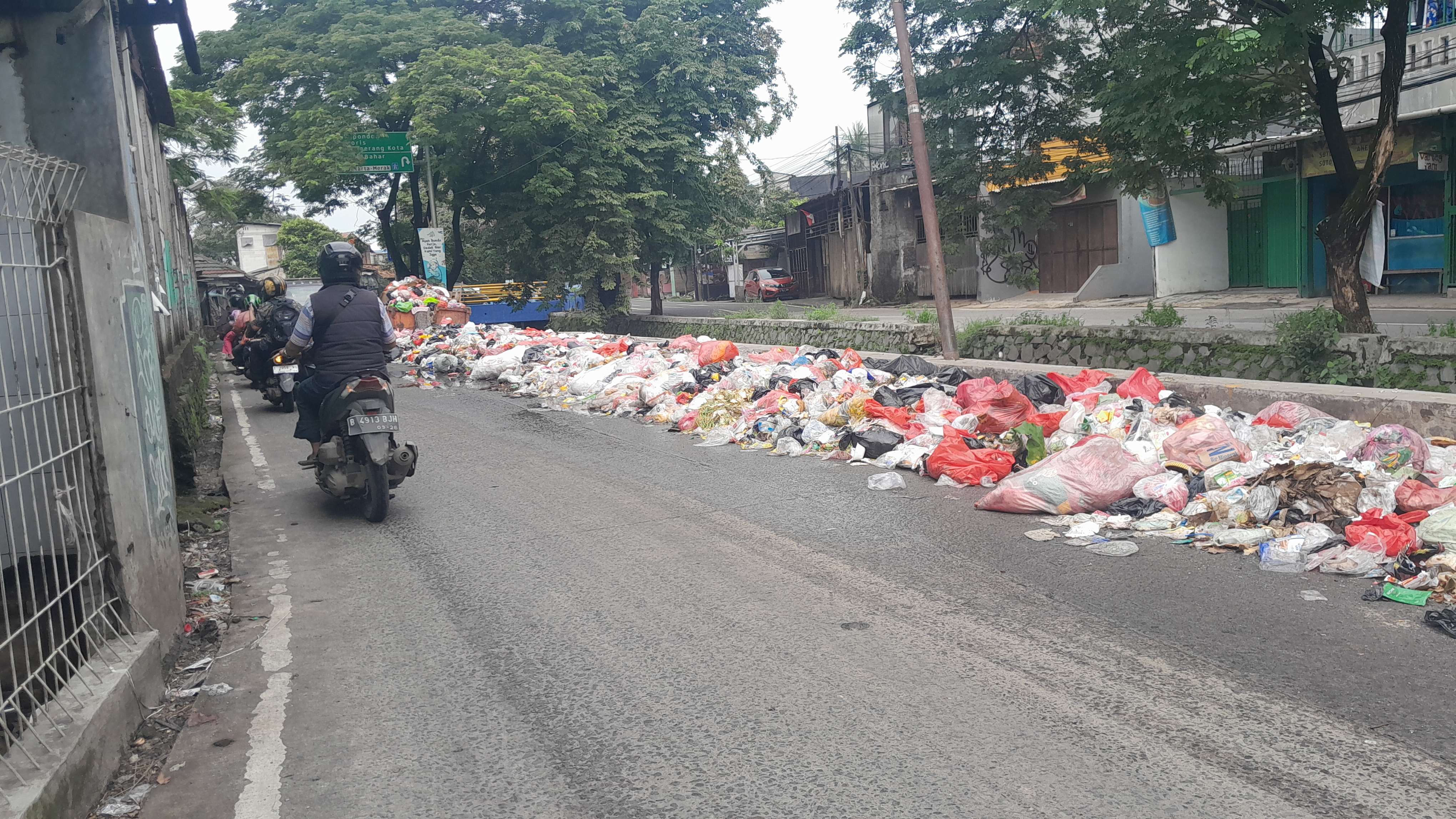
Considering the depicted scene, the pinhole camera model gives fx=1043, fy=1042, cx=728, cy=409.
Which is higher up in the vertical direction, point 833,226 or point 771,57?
point 771,57

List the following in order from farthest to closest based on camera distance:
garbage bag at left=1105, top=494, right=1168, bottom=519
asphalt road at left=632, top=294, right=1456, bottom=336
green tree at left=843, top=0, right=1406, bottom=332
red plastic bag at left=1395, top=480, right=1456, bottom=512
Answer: asphalt road at left=632, top=294, right=1456, bottom=336 < green tree at left=843, top=0, right=1406, bottom=332 < garbage bag at left=1105, top=494, right=1168, bottom=519 < red plastic bag at left=1395, top=480, right=1456, bottom=512

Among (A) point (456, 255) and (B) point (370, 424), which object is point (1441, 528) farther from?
(A) point (456, 255)

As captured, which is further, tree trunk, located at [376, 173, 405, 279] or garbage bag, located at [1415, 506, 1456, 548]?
tree trunk, located at [376, 173, 405, 279]

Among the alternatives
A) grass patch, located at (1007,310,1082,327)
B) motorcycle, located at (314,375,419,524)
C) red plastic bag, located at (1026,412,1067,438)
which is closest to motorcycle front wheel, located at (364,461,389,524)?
motorcycle, located at (314,375,419,524)

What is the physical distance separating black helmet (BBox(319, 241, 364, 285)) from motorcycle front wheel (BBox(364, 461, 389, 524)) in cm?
141

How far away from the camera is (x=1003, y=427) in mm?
9000

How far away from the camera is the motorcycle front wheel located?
23.4 ft

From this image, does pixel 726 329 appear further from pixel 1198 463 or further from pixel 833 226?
pixel 833 226

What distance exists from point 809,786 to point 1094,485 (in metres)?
4.29

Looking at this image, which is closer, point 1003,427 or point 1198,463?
point 1198,463

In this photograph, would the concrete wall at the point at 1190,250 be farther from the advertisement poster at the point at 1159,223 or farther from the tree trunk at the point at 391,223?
the tree trunk at the point at 391,223

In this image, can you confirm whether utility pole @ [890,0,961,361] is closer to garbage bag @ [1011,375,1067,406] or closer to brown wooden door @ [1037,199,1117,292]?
garbage bag @ [1011,375,1067,406]

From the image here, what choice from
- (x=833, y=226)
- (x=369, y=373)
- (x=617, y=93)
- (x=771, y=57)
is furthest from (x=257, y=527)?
(x=833, y=226)

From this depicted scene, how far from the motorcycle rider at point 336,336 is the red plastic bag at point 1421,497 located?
21.2 ft
